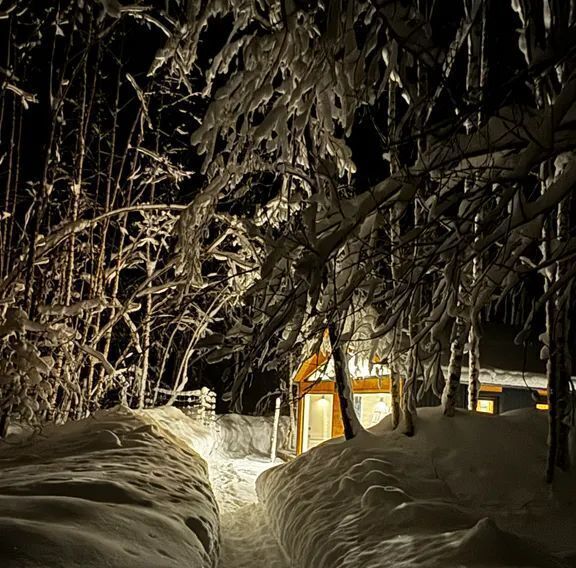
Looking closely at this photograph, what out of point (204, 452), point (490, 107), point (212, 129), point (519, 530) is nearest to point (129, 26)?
point (212, 129)

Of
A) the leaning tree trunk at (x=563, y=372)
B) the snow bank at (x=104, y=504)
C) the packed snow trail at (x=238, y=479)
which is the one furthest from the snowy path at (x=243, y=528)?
the leaning tree trunk at (x=563, y=372)

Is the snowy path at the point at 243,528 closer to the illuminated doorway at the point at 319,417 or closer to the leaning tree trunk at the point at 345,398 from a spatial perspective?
the leaning tree trunk at the point at 345,398

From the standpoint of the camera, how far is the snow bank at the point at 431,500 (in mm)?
4520

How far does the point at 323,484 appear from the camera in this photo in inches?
314

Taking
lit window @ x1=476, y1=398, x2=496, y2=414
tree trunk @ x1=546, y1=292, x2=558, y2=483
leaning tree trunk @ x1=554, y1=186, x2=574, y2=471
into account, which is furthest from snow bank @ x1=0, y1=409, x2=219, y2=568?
lit window @ x1=476, y1=398, x2=496, y2=414

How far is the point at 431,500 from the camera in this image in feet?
21.0

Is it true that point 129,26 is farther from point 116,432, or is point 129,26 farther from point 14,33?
point 116,432

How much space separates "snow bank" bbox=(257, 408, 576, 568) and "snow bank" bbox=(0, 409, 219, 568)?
124 centimetres

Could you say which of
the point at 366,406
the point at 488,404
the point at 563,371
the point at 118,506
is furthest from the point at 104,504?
the point at 488,404

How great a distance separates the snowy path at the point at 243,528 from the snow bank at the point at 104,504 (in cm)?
69

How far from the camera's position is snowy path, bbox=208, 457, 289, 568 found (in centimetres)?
699

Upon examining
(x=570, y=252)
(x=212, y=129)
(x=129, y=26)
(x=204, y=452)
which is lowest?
(x=204, y=452)

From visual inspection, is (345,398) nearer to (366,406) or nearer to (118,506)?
(118,506)

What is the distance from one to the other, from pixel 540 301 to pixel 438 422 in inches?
186
